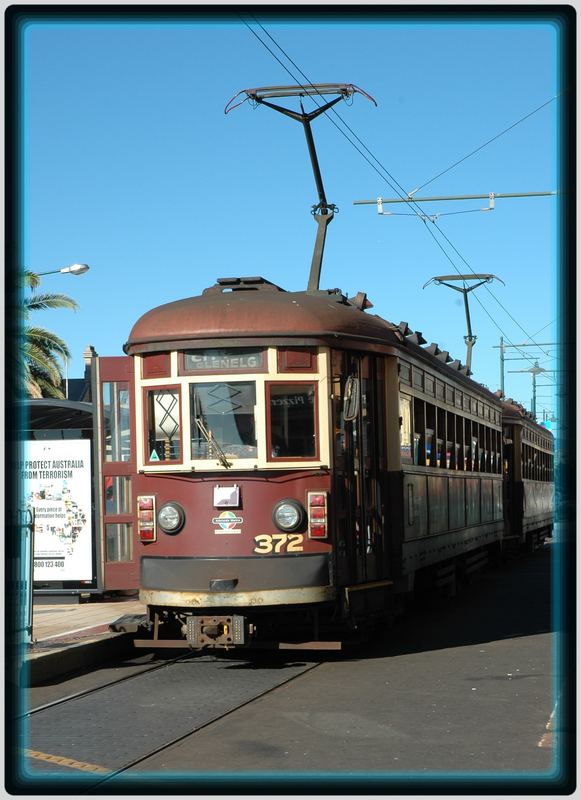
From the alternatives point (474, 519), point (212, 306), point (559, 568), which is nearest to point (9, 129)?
point (212, 306)

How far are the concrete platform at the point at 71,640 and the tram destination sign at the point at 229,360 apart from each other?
2.81 m

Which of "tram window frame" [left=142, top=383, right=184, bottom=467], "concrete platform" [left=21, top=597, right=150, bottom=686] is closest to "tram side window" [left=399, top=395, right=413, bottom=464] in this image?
"tram window frame" [left=142, top=383, right=184, bottom=467]

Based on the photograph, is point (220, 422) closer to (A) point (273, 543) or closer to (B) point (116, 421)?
(A) point (273, 543)

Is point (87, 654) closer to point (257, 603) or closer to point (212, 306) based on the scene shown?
point (257, 603)

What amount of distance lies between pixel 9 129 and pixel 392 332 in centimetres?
520

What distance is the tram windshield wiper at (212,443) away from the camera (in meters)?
10.7

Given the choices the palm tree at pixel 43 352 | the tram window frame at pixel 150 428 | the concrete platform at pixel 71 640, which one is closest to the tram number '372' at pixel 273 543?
the tram window frame at pixel 150 428

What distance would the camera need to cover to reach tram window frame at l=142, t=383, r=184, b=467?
10922 mm

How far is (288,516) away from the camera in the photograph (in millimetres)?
10672

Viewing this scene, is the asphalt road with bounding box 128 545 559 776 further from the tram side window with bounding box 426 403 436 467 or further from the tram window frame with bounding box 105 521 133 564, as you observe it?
the tram window frame with bounding box 105 521 133 564

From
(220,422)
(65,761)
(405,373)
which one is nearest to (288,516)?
(220,422)

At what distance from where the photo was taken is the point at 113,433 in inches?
484

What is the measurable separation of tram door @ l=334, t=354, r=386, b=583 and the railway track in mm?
1093

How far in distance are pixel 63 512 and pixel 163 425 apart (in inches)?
149
